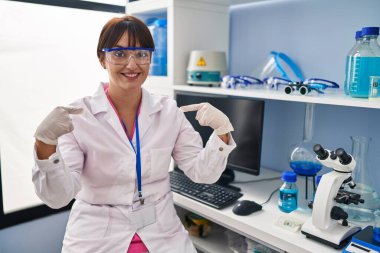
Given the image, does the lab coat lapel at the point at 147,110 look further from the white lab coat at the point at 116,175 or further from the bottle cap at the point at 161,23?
the bottle cap at the point at 161,23

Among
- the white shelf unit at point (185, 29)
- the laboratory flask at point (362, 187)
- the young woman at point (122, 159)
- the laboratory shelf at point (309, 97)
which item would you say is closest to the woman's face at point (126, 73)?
the young woman at point (122, 159)

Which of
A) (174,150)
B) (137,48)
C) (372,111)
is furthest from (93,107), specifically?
(372,111)

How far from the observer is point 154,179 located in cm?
136

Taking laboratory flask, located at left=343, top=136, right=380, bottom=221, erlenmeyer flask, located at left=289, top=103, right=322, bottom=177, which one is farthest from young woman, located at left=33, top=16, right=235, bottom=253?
laboratory flask, located at left=343, top=136, right=380, bottom=221

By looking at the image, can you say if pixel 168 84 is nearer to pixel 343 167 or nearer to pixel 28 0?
pixel 28 0

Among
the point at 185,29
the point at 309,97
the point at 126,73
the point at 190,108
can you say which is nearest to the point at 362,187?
the point at 309,97

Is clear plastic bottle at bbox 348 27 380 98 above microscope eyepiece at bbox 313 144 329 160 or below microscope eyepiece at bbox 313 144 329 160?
above

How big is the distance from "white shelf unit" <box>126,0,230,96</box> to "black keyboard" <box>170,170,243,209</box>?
52 centimetres

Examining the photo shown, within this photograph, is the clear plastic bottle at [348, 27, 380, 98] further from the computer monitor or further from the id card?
the id card

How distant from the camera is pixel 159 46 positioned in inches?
81.0

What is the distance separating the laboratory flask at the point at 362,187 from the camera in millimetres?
1354

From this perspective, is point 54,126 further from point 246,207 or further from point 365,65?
point 365,65

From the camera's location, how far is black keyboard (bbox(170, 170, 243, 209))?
1501 mm

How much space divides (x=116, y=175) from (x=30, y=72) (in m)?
1.00
